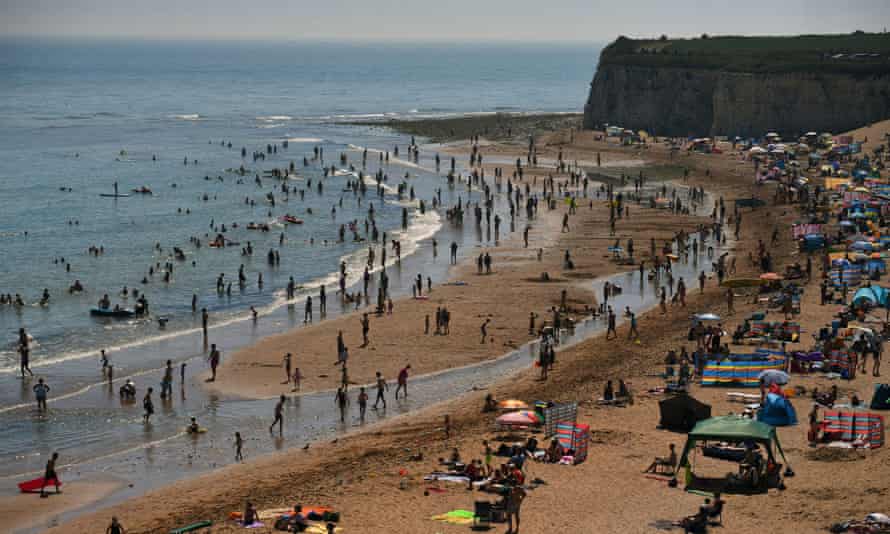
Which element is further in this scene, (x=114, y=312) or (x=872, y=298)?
(x=114, y=312)

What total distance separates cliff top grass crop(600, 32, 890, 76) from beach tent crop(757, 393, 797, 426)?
7029 centimetres

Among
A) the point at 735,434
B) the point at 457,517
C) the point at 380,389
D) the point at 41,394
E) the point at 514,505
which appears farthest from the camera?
the point at 380,389

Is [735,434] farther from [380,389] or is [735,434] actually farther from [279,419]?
[279,419]

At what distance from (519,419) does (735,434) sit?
18.2ft

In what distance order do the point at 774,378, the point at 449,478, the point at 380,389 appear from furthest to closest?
1. the point at 380,389
2. the point at 774,378
3. the point at 449,478

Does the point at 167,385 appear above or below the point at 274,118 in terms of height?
below

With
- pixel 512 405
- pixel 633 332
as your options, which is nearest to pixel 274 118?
pixel 633 332

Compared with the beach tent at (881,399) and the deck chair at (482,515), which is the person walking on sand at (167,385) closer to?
the deck chair at (482,515)

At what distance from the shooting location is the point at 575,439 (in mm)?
24125

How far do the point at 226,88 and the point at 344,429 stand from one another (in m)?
174

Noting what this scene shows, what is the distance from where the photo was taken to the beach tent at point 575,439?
944 inches

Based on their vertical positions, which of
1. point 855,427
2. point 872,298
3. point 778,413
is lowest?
point 778,413

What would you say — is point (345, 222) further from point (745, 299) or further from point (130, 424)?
point (130, 424)

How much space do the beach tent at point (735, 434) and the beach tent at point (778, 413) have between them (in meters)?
2.65
